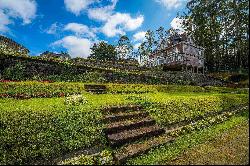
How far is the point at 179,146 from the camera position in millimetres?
10672

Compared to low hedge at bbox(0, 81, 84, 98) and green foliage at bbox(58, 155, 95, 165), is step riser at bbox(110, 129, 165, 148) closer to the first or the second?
green foliage at bbox(58, 155, 95, 165)

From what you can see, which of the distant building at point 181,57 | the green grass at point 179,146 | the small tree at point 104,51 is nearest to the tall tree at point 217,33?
the distant building at point 181,57

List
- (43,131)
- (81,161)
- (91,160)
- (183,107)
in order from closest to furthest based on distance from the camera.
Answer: (81,161) < (91,160) < (43,131) < (183,107)

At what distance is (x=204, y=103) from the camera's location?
18.6 metres

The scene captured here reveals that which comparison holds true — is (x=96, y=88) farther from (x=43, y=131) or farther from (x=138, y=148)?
(x=138, y=148)

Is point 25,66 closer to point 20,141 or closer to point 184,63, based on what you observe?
point 20,141

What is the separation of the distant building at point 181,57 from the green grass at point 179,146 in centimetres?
3114

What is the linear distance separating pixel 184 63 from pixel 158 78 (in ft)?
42.5

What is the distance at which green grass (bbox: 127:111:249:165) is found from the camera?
30.2ft

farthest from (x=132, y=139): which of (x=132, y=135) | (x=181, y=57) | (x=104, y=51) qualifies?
(x=104, y=51)

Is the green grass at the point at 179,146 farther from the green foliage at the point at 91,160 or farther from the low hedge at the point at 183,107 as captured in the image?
the low hedge at the point at 183,107

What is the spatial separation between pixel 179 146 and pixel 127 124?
2360 millimetres

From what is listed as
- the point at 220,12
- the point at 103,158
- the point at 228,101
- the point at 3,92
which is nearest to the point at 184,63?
the point at 220,12

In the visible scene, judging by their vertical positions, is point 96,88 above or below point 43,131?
above
